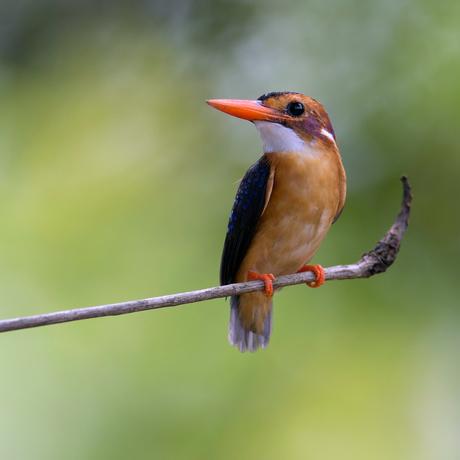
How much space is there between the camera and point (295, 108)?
8.89 feet

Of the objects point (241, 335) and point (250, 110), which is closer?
point (250, 110)

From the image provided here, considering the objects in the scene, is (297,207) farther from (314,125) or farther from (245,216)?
(314,125)

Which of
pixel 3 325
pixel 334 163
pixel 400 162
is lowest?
pixel 3 325

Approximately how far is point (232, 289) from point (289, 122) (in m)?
1.10

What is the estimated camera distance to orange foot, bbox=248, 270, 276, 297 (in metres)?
2.59

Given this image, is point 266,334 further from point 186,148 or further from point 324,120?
point 186,148

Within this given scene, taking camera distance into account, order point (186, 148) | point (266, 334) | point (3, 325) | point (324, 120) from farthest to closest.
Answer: point (186, 148) → point (266, 334) → point (324, 120) → point (3, 325)

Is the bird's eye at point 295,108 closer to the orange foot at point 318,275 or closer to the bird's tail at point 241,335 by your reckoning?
the orange foot at point 318,275

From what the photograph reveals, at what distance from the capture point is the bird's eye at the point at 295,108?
107 inches

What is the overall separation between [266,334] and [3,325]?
208 cm

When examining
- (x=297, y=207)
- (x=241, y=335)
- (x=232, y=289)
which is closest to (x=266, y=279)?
(x=297, y=207)

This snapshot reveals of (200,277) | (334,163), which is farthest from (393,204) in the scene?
(200,277)

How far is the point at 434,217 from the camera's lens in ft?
13.4

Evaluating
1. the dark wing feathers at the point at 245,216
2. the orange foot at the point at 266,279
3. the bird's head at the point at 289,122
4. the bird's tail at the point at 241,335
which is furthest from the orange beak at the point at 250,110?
the bird's tail at the point at 241,335
